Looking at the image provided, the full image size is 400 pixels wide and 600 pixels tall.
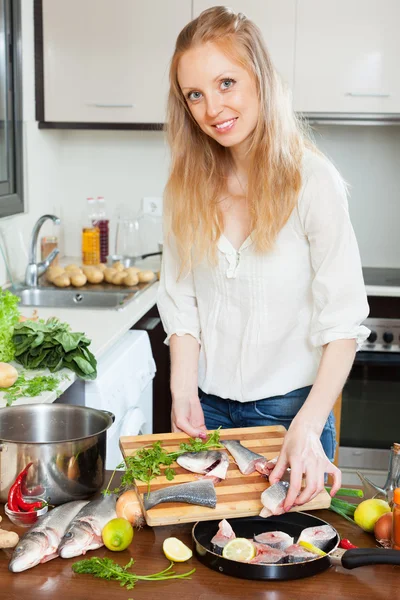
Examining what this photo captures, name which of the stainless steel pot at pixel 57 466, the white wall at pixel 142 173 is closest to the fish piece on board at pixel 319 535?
the stainless steel pot at pixel 57 466

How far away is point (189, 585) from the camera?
Result: 1.02 meters

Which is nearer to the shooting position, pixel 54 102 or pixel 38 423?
pixel 38 423

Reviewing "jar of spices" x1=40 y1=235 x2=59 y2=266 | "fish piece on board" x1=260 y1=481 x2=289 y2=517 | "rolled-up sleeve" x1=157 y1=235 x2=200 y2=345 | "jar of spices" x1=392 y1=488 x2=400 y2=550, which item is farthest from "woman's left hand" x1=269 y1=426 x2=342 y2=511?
"jar of spices" x1=40 y1=235 x2=59 y2=266

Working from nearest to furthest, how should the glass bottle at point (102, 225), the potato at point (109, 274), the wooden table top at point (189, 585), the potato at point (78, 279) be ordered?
the wooden table top at point (189, 585) < the potato at point (78, 279) < the potato at point (109, 274) < the glass bottle at point (102, 225)

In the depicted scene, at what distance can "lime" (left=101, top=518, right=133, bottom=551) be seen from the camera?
1.09 metres

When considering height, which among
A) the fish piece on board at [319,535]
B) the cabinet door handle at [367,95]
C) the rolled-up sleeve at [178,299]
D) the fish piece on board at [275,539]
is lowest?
the fish piece on board at [275,539]

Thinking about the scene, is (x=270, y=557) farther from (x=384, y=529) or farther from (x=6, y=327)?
(x=6, y=327)

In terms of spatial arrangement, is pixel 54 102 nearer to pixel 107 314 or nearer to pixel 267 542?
pixel 107 314

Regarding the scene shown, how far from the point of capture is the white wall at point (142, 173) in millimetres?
3623

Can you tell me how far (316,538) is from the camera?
3.65 feet

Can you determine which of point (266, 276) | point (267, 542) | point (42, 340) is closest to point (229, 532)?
point (267, 542)

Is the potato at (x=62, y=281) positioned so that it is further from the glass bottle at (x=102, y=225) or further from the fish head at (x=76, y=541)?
the fish head at (x=76, y=541)

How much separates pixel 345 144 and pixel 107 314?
1.58 meters

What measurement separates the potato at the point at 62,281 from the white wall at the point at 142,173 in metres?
0.46
